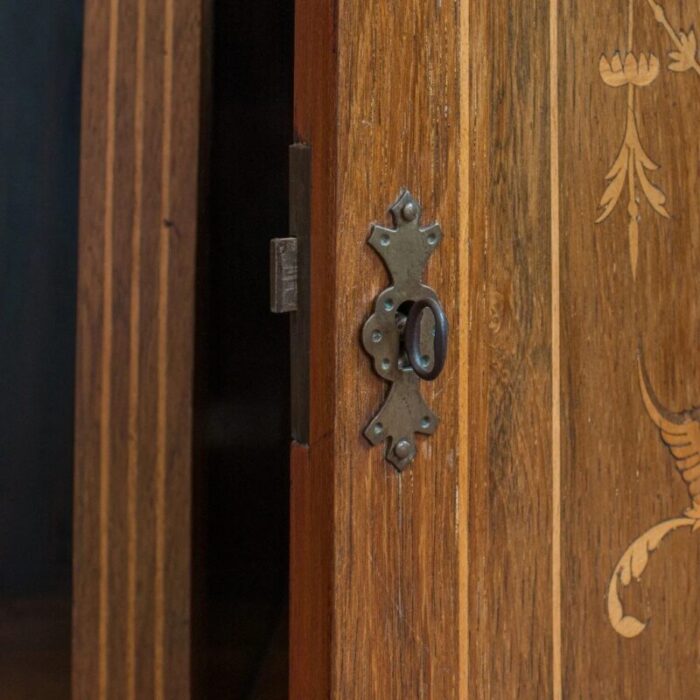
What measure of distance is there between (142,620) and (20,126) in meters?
0.58

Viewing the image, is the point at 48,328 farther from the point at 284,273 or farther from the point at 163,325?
the point at 284,273

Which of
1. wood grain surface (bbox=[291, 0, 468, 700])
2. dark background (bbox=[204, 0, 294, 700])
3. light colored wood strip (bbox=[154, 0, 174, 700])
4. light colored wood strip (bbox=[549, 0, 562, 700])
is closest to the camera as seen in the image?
wood grain surface (bbox=[291, 0, 468, 700])

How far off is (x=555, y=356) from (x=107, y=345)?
49cm

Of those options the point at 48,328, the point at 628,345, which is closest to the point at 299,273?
the point at 628,345

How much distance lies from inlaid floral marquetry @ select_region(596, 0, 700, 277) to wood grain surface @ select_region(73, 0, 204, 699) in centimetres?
42

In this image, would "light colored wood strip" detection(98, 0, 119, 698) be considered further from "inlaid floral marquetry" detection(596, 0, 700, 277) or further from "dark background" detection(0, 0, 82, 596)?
"inlaid floral marquetry" detection(596, 0, 700, 277)

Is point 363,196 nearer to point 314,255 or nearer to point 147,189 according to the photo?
point 314,255

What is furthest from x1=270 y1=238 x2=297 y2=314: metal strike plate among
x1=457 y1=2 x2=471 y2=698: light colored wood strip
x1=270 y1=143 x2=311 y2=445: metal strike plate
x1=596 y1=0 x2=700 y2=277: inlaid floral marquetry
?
x1=596 y1=0 x2=700 y2=277: inlaid floral marquetry

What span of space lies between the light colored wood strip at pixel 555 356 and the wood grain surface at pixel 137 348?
0.40 meters

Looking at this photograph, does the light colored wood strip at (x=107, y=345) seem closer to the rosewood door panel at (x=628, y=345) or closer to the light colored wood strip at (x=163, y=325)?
the light colored wood strip at (x=163, y=325)

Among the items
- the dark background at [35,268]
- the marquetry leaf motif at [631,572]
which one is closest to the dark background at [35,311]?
the dark background at [35,268]

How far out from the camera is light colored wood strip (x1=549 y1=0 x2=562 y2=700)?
55cm

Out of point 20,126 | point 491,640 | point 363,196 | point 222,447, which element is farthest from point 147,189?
point 491,640

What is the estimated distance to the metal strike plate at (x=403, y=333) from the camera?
45 cm
